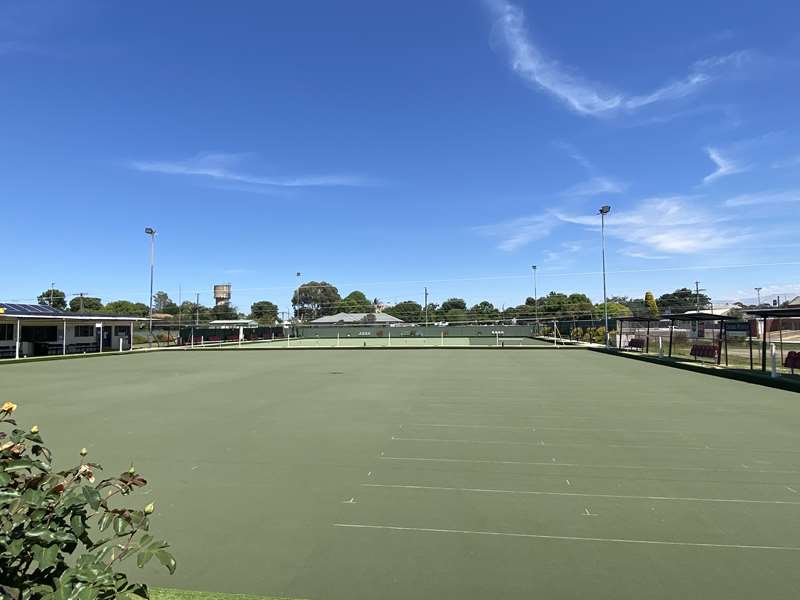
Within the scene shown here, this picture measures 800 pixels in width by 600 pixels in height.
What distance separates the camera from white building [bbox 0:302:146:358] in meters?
29.0

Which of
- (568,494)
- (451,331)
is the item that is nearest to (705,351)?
(568,494)

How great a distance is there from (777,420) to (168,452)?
988 cm

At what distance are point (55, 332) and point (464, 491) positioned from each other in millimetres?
37221

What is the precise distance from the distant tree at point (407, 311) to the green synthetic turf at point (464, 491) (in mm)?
100017

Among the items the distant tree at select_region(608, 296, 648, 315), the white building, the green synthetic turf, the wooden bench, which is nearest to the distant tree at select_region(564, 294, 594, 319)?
the distant tree at select_region(608, 296, 648, 315)

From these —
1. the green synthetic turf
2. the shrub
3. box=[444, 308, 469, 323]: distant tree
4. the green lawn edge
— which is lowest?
the green synthetic turf

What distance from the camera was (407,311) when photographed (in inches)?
4697

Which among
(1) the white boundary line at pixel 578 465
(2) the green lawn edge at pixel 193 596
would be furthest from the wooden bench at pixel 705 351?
(2) the green lawn edge at pixel 193 596

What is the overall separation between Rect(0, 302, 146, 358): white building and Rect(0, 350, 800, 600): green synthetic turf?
23.1 meters

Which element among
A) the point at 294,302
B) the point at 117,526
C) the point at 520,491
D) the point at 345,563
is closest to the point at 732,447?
the point at 520,491

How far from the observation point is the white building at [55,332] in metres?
29.0

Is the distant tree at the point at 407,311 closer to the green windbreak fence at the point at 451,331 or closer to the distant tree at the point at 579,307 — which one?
the distant tree at the point at 579,307

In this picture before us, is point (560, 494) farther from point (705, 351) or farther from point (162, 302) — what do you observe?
point (162, 302)

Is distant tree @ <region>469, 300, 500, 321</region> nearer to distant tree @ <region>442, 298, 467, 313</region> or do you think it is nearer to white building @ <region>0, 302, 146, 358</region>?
distant tree @ <region>442, 298, 467, 313</region>
